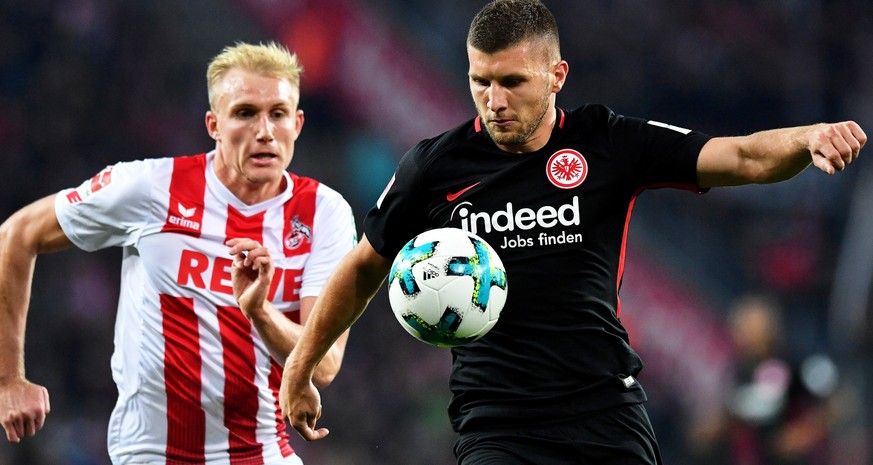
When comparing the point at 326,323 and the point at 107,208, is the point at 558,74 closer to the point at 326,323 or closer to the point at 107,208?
the point at 326,323

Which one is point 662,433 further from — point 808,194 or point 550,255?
point 550,255

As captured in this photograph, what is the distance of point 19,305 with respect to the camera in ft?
14.0

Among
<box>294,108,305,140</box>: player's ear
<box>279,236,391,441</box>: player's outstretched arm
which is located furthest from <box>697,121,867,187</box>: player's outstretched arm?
<box>294,108,305,140</box>: player's ear

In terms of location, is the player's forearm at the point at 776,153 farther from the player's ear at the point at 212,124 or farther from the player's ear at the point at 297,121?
the player's ear at the point at 212,124

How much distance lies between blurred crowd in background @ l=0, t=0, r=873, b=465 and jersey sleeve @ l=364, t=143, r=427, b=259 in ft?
19.1

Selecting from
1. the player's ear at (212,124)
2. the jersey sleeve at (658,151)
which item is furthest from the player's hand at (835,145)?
the player's ear at (212,124)

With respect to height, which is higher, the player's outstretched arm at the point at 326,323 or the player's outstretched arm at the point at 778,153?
the player's outstretched arm at the point at 778,153

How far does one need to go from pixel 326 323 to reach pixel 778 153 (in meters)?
1.54

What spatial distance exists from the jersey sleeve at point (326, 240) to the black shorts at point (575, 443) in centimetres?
132

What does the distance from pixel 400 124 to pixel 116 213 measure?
5.94m

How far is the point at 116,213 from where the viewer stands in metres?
4.30

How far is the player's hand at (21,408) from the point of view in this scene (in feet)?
13.2

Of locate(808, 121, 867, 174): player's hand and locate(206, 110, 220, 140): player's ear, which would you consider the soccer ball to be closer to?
locate(808, 121, 867, 174): player's hand

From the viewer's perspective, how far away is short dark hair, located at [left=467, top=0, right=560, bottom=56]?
3326mm
